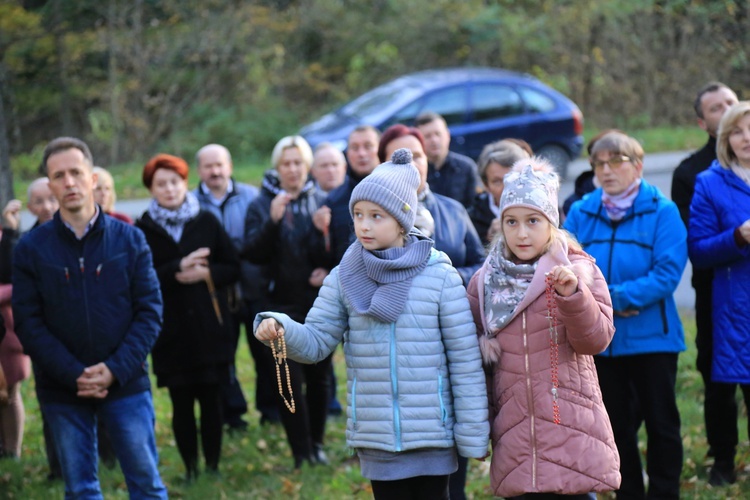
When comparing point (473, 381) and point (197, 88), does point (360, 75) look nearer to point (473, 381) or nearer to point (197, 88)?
point (197, 88)

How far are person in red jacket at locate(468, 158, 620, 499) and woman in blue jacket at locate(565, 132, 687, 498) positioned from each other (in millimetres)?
1151

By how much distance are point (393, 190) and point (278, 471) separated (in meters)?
3.51

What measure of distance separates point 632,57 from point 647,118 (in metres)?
1.46

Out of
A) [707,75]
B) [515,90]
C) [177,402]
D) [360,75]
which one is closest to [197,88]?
[360,75]

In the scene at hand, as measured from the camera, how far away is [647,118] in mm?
22359

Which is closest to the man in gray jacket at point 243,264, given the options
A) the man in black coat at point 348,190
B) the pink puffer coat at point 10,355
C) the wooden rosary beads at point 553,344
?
the man in black coat at point 348,190

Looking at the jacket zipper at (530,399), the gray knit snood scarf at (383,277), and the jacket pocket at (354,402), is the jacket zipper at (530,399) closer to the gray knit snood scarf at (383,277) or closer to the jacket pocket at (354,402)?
the gray knit snood scarf at (383,277)

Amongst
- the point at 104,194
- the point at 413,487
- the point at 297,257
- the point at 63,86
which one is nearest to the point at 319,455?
the point at 297,257

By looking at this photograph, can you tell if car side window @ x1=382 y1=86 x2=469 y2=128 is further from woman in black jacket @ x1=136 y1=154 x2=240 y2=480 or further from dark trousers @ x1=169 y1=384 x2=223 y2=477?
dark trousers @ x1=169 y1=384 x2=223 y2=477

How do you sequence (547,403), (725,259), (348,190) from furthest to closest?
(348,190) → (725,259) → (547,403)

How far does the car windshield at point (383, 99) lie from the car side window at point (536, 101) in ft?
6.01

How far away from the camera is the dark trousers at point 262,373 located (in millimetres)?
7844

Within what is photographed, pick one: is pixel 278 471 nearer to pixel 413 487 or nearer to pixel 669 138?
pixel 413 487

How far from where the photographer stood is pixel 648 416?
545cm
